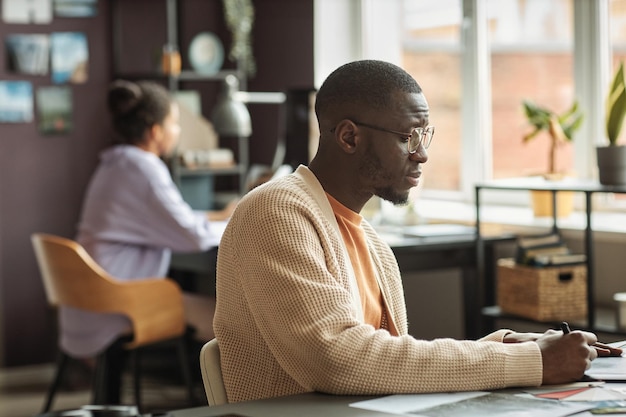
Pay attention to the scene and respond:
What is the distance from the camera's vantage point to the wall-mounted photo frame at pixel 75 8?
525cm

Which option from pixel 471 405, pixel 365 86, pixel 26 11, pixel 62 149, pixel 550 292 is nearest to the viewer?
pixel 471 405

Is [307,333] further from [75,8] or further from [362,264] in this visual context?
[75,8]

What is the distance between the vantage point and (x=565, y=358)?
5.32 feet

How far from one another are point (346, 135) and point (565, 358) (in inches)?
20.3

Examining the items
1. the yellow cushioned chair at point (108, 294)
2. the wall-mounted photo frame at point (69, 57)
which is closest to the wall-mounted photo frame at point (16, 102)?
the wall-mounted photo frame at point (69, 57)

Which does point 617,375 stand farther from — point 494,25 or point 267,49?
point 267,49

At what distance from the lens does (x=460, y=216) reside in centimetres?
443

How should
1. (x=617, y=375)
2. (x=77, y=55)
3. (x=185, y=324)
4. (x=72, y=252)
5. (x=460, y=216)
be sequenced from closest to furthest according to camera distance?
(x=617, y=375), (x=72, y=252), (x=185, y=324), (x=460, y=216), (x=77, y=55)

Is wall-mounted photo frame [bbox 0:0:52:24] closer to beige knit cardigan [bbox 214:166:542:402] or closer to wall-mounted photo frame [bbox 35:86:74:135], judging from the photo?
wall-mounted photo frame [bbox 35:86:74:135]

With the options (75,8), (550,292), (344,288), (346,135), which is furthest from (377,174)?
(75,8)

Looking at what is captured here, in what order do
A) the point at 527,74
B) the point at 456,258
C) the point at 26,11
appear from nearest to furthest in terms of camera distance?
1. the point at 456,258
2. the point at 527,74
3. the point at 26,11

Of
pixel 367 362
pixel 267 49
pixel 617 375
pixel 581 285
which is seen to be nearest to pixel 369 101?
pixel 367 362

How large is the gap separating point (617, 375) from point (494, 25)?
9.80 ft

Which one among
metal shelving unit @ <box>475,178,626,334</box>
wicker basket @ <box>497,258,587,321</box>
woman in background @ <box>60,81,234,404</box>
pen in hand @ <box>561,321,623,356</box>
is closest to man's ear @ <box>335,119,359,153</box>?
pen in hand @ <box>561,321,623,356</box>
